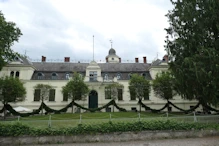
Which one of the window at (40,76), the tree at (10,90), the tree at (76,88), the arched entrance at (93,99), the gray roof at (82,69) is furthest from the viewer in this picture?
the gray roof at (82,69)

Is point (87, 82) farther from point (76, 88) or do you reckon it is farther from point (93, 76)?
point (76, 88)

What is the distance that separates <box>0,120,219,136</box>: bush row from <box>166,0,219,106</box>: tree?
312 cm

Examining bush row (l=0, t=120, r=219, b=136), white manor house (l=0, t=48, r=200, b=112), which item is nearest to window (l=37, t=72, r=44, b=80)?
white manor house (l=0, t=48, r=200, b=112)

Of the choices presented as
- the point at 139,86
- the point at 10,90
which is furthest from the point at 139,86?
the point at 10,90

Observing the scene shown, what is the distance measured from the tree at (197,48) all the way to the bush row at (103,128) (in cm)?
312

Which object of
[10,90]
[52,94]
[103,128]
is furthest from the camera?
[52,94]

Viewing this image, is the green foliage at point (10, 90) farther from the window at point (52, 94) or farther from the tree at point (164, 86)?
the tree at point (164, 86)

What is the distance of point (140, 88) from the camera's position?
→ 27.1 meters

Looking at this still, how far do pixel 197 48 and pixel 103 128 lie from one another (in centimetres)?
908

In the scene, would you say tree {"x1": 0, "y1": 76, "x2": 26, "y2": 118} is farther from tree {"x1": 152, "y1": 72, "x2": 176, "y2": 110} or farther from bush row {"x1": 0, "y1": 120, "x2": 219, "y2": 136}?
tree {"x1": 152, "y1": 72, "x2": 176, "y2": 110}

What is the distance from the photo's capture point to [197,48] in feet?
43.1

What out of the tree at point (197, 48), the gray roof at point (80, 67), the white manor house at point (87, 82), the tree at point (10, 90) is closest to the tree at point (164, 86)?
the white manor house at point (87, 82)

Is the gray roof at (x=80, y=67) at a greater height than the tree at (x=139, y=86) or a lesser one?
greater

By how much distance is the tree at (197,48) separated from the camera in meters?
12.5
